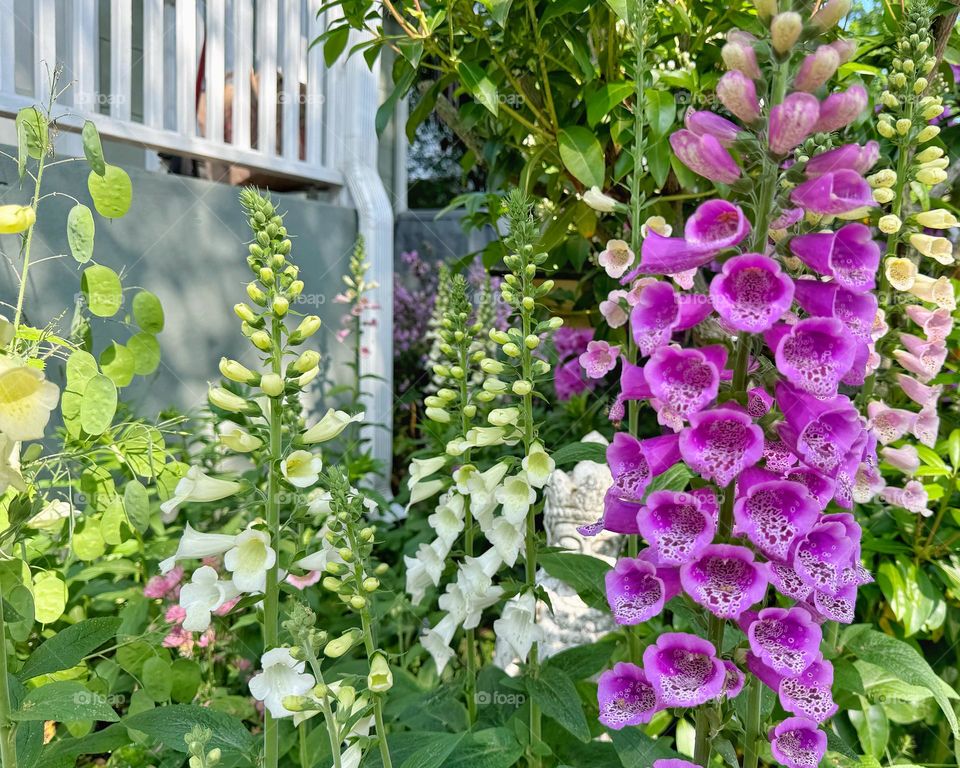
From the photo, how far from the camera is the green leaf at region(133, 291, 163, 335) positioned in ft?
3.60

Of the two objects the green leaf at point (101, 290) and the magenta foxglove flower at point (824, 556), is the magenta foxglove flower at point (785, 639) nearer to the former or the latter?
the magenta foxglove flower at point (824, 556)

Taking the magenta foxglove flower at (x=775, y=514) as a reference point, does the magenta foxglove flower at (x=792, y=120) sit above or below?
above

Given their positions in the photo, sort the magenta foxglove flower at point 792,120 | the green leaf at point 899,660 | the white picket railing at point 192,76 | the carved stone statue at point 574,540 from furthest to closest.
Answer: the white picket railing at point 192,76 → the carved stone statue at point 574,540 → the green leaf at point 899,660 → the magenta foxglove flower at point 792,120

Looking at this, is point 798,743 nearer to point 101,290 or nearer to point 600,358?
point 600,358

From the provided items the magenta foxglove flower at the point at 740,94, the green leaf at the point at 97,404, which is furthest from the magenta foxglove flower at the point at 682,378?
the green leaf at the point at 97,404

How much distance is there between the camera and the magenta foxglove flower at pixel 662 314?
73 cm

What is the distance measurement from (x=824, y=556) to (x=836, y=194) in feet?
1.17

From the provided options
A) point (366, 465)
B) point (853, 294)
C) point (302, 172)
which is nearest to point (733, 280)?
point (853, 294)

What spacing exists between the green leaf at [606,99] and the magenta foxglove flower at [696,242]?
28.9 inches

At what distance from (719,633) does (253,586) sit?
530 mm

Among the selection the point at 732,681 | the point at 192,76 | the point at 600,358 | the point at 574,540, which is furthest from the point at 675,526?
the point at 192,76

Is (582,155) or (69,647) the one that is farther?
(582,155)

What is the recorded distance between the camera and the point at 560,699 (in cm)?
106

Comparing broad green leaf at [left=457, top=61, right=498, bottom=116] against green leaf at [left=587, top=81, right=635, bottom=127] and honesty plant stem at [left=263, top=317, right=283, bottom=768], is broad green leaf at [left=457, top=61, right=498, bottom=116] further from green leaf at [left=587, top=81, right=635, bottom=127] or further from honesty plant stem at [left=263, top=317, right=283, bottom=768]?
honesty plant stem at [left=263, top=317, right=283, bottom=768]
